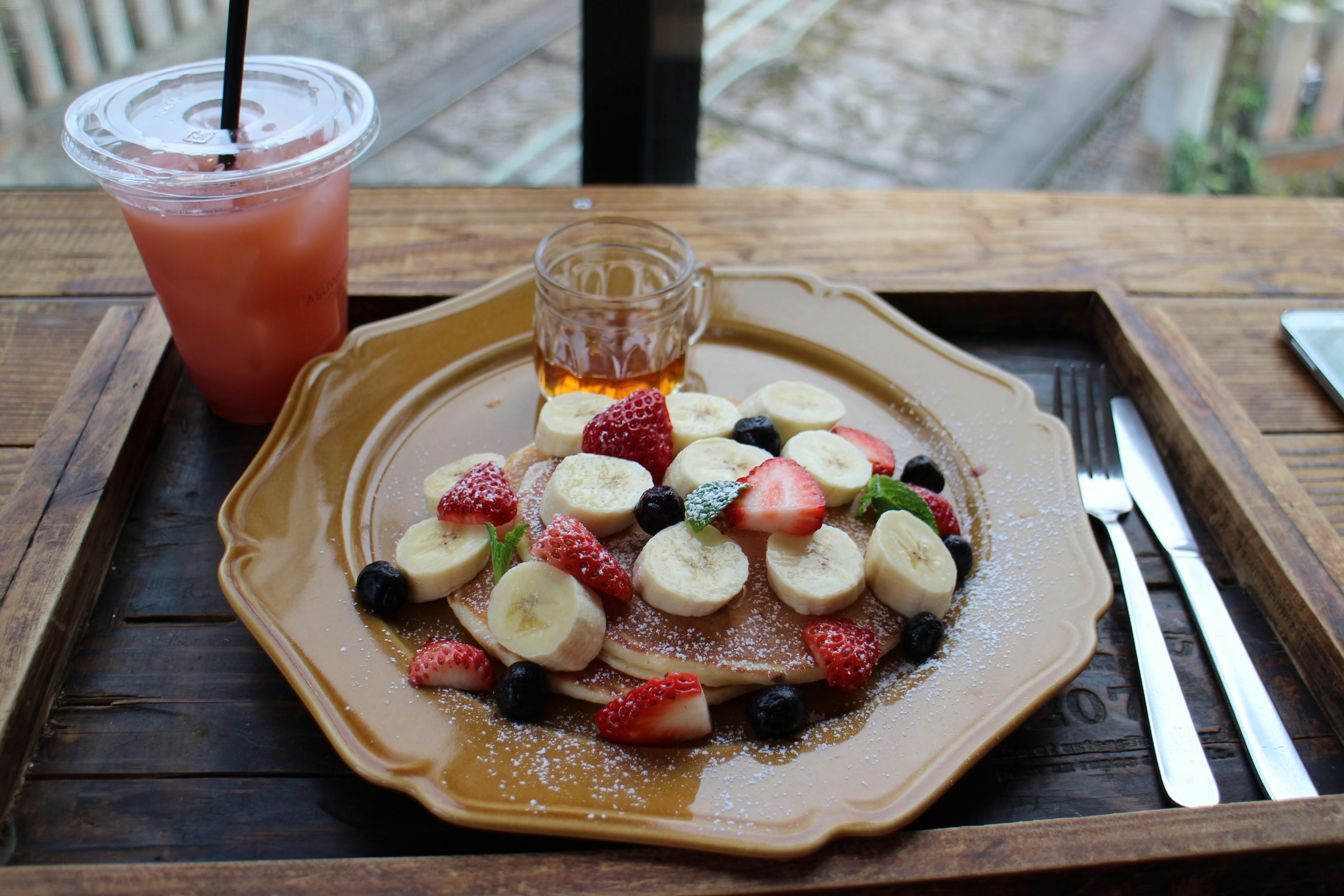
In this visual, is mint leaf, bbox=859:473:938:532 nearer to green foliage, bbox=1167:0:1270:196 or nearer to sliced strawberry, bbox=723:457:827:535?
sliced strawberry, bbox=723:457:827:535

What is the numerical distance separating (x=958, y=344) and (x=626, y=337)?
2.18 ft

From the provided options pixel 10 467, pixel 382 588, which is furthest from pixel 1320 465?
pixel 10 467

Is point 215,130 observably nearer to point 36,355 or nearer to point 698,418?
point 36,355

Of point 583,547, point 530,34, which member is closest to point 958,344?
point 583,547

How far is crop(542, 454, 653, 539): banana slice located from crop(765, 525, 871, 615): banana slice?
190 millimetres

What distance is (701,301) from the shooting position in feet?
5.20

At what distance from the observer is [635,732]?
1009 mm

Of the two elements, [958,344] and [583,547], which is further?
[958,344]

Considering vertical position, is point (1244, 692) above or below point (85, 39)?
below

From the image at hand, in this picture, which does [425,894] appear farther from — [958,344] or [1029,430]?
[958,344]

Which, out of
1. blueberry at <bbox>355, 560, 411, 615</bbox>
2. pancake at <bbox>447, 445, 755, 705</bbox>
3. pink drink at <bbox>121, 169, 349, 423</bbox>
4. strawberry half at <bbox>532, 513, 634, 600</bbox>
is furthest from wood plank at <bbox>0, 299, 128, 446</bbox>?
strawberry half at <bbox>532, 513, 634, 600</bbox>

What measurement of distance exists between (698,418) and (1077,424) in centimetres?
61

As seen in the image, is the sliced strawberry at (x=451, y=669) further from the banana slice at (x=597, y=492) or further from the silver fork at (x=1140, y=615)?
the silver fork at (x=1140, y=615)

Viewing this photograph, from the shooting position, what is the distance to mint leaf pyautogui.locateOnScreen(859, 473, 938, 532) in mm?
1250
